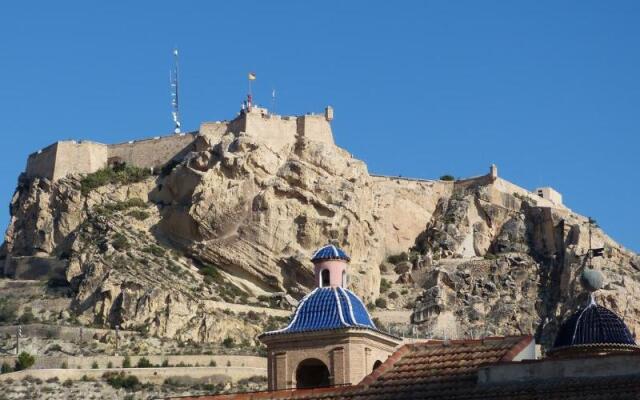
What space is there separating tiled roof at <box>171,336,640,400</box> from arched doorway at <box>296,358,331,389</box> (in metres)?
2.83

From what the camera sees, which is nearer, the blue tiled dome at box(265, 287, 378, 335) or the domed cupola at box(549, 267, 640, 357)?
the blue tiled dome at box(265, 287, 378, 335)

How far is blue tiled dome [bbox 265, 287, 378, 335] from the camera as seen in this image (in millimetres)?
37000

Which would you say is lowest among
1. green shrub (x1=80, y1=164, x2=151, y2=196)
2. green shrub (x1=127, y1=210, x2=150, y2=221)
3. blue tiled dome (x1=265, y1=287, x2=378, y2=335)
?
blue tiled dome (x1=265, y1=287, x2=378, y2=335)

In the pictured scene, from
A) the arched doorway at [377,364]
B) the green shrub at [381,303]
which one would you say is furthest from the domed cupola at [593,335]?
the green shrub at [381,303]

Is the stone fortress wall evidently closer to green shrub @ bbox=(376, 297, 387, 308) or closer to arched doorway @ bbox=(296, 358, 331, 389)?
green shrub @ bbox=(376, 297, 387, 308)

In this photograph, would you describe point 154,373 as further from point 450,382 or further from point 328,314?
point 450,382

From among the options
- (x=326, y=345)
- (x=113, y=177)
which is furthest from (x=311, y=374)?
(x=113, y=177)

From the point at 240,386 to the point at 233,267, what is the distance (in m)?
15.1

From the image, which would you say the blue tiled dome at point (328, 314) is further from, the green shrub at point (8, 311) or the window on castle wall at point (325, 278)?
the green shrub at point (8, 311)

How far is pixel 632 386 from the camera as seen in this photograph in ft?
96.1

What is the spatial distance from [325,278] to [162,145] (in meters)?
55.5

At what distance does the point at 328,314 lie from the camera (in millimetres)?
37375


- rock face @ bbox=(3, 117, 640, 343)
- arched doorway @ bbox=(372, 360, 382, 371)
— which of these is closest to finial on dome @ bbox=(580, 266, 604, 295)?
arched doorway @ bbox=(372, 360, 382, 371)

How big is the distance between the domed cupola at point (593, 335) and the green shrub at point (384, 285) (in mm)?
48807
